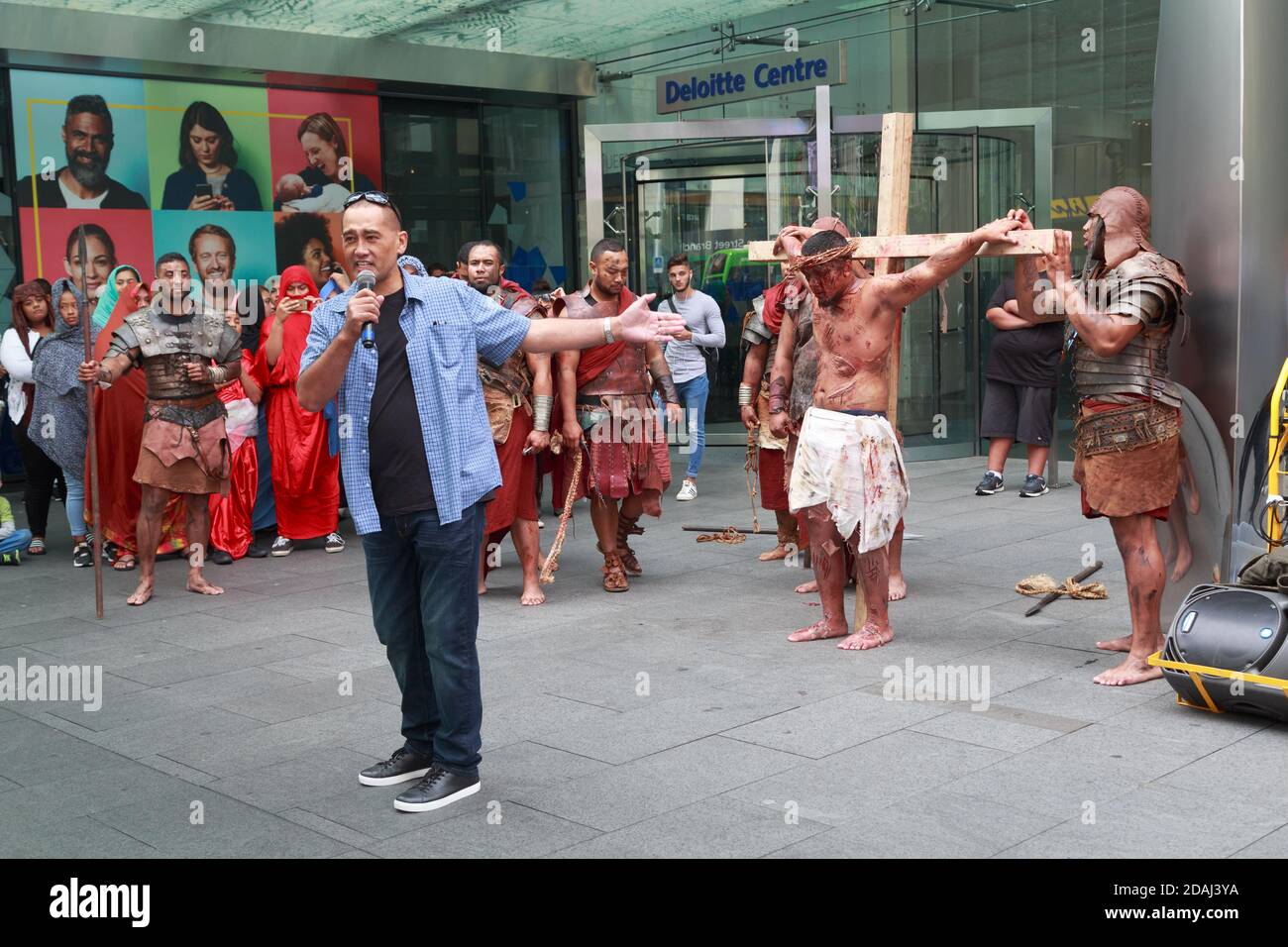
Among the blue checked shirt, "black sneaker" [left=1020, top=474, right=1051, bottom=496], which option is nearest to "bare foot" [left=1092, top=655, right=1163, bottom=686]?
the blue checked shirt

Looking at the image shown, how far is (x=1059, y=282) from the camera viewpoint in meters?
5.16

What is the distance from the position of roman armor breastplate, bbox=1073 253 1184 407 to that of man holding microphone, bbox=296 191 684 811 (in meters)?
2.10

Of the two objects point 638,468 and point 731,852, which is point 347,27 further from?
point 731,852

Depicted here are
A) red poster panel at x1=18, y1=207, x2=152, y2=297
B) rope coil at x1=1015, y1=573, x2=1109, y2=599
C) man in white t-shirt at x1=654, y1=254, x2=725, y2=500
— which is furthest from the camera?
red poster panel at x1=18, y1=207, x2=152, y2=297

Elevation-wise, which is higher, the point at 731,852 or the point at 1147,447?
the point at 1147,447

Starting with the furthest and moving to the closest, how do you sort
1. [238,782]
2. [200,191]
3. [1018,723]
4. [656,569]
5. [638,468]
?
[200,191]
[656,569]
[638,468]
[1018,723]
[238,782]

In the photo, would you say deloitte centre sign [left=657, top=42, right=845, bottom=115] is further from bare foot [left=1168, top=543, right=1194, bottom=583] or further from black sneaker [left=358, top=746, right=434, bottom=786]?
black sneaker [left=358, top=746, right=434, bottom=786]

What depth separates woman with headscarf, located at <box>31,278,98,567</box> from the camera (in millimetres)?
8969

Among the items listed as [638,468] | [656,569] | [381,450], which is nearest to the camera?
[381,450]

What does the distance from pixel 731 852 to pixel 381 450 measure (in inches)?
60.0

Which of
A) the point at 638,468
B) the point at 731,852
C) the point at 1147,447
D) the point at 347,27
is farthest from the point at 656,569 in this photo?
the point at 347,27

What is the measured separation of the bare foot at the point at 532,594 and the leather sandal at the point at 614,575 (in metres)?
0.39

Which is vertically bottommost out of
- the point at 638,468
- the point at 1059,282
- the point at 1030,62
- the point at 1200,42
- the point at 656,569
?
the point at 656,569

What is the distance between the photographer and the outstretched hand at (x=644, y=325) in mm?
3955
